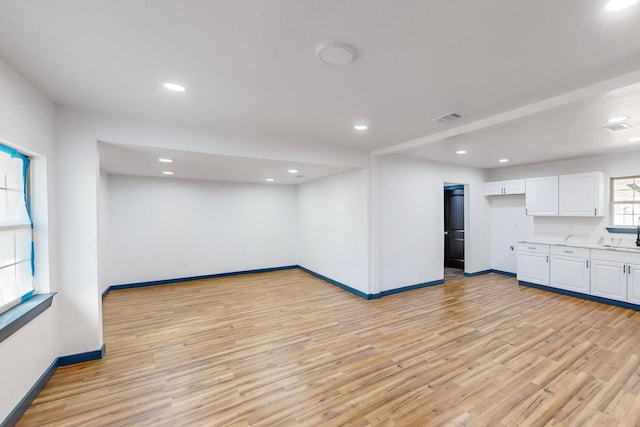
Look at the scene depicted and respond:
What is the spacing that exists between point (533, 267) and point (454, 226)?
81.4 inches

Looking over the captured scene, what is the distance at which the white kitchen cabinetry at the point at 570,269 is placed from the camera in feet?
14.9

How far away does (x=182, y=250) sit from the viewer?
19.3 feet

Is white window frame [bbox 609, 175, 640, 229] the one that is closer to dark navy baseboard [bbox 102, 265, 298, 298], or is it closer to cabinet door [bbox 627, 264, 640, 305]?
cabinet door [bbox 627, 264, 640, 305]

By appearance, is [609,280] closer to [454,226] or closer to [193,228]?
[454,226]

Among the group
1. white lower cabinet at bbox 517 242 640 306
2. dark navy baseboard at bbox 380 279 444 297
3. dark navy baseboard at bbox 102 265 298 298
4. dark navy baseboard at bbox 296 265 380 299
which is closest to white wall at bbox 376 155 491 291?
dark navy baseboard at bbox 380 279 444 297

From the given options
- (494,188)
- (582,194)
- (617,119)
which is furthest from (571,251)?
(617,119)

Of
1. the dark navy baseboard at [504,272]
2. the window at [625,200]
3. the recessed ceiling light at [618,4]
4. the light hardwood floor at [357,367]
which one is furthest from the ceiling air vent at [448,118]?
the dark navy baseboard at [504,272]

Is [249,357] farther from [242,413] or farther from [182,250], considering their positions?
[182,250]

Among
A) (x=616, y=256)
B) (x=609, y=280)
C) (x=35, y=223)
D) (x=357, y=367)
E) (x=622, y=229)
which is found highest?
(x=35, y=223)

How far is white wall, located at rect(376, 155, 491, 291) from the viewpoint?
4.83 m

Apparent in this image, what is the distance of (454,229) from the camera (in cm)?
705

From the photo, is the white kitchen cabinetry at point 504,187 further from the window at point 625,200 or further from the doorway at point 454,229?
the window at point 625,200

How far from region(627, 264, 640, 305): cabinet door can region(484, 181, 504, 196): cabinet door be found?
2446mm

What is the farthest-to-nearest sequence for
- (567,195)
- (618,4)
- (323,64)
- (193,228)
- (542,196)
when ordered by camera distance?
(193,228) → (542,196) → (567,195) → (323,64) → (618,4)
